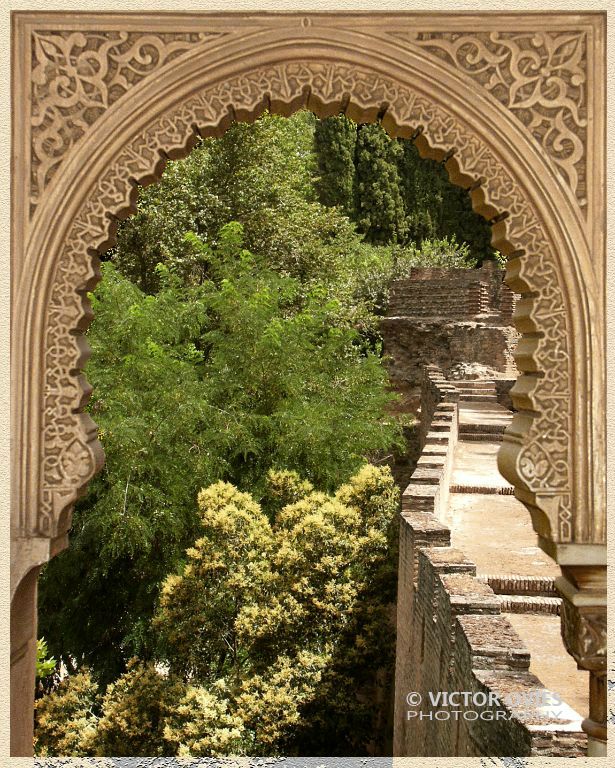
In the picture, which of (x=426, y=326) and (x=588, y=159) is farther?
(x=426, y=326)

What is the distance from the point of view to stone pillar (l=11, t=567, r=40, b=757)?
3.17 m

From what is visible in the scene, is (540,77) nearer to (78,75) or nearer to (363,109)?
(363,109)

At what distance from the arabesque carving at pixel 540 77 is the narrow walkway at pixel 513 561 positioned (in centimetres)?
274

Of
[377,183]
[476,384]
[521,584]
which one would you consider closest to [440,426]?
[521,584]

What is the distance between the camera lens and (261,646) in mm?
7863

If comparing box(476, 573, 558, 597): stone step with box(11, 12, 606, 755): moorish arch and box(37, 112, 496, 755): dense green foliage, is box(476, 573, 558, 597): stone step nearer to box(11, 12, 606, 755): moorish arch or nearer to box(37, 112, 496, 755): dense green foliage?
box(37, 112, 496, 755): dense green foliage

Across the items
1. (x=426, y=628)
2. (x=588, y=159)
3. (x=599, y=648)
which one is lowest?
(x=426, y=628)

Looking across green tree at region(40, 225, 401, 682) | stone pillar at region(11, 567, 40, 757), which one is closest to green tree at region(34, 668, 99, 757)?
green tree at region(40, 225, 401, 682)

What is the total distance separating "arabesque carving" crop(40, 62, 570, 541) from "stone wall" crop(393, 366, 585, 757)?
0.93m

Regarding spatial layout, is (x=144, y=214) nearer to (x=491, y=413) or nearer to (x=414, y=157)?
(x=491, y=413)

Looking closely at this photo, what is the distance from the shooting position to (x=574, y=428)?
311cm

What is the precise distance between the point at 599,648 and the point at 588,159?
1.64m

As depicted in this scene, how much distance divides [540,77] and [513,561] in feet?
15.0

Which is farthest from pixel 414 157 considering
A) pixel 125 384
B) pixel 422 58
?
pixel 422 58
